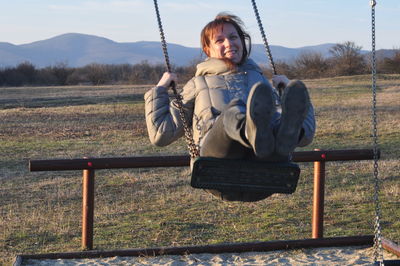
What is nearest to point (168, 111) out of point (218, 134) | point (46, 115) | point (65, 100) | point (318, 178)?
point (218, 134)

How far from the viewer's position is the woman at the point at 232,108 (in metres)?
3.24

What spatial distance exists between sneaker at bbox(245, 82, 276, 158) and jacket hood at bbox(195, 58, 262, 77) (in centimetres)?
86

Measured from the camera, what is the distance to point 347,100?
21.3 metres

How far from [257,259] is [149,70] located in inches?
1327

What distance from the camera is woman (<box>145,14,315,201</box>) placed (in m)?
3.24

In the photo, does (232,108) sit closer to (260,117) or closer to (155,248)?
(260,117)

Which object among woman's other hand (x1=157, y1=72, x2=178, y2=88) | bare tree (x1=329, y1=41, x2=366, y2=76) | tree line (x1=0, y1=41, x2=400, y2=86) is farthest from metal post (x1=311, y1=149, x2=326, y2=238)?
bare tree (x1=329, y1=41, x2=366, y2=76)

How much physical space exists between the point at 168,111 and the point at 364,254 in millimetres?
2215

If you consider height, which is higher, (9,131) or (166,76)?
(166,76)

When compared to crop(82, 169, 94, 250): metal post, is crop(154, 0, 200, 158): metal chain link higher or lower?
higher

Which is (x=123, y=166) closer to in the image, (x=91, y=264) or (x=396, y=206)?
(x=91, y=264)

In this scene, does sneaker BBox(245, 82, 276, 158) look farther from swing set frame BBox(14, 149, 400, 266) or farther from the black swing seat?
swing set frame BBox(14, 149, 400, 266)

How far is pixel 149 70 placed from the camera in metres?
38.2

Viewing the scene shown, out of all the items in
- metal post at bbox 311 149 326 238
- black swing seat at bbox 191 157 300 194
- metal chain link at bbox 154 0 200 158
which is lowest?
metal post at bbox 311 149 326 238
